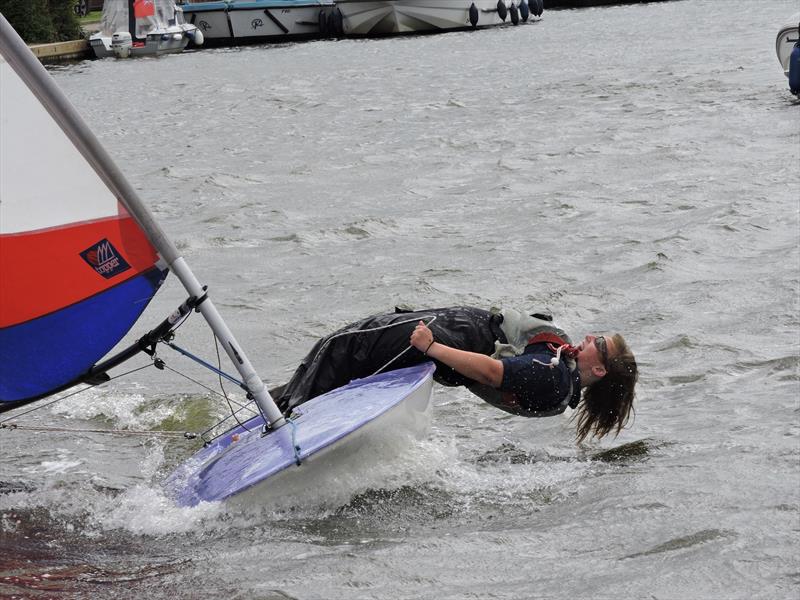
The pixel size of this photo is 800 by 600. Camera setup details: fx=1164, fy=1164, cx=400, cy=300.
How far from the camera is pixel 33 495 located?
5754mm

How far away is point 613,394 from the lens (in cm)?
558

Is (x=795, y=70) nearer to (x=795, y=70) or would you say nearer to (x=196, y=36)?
(x=795, y=70)

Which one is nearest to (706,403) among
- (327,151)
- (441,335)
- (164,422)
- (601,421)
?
(601,421)

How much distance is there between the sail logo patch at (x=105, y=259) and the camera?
505 cm

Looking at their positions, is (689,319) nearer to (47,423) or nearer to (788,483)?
(788,483)

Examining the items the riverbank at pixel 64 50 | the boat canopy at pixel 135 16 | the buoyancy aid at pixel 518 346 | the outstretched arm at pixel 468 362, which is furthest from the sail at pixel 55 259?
the boat canopy at pixel 135 16

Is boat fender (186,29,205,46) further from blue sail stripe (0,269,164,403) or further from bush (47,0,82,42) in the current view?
blue sail stripe (0,269,164,403)

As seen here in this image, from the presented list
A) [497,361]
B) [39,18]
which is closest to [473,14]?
[39,18]

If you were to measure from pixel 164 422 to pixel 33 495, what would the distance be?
148 centimetres

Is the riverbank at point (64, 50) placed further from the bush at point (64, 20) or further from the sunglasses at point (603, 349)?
the sunglasses at point (603, 349)

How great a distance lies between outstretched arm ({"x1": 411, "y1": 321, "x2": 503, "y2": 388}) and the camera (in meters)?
5.41

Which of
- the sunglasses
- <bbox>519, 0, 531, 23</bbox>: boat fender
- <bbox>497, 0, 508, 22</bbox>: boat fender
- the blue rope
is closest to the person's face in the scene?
the sunglasses

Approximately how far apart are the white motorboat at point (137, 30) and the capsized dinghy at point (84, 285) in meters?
31.6

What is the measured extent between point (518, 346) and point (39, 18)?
31846 millimetres
